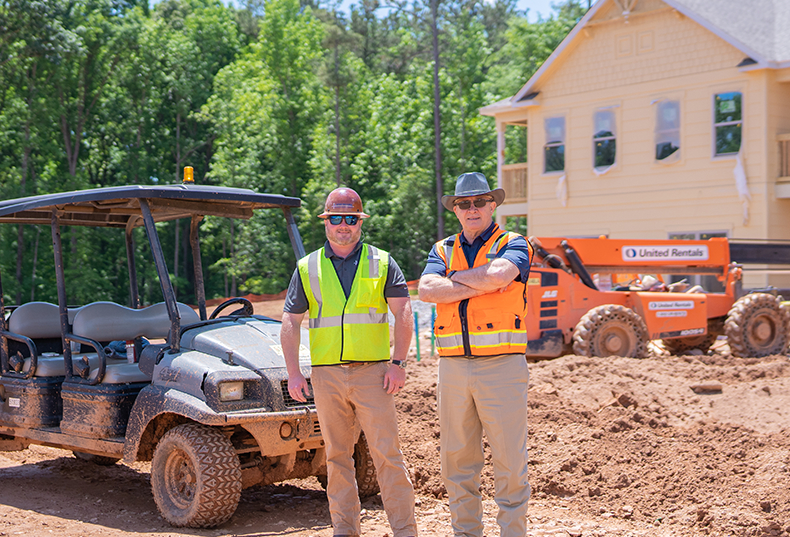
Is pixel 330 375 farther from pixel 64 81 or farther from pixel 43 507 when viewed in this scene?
pixel 64 81

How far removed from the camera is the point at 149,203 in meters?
6.75

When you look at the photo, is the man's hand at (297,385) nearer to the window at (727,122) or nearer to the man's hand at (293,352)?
the man's hand at (293,352)

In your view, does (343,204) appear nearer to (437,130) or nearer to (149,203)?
(149,203)

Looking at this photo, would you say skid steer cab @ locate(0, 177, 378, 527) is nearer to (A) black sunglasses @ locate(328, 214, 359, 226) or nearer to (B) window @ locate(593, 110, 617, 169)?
(A) black sunglasses @ locate(328, 214, 359, 226)

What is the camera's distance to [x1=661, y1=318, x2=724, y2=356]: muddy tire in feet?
49.8

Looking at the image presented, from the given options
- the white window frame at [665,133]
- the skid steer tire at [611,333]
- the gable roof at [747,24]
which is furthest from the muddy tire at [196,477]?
the white window frame at [665,133]

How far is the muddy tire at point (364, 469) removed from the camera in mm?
6648

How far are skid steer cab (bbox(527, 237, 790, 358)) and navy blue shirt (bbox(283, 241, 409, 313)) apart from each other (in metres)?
7.64

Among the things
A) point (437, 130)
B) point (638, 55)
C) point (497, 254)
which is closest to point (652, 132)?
point (638, 55)

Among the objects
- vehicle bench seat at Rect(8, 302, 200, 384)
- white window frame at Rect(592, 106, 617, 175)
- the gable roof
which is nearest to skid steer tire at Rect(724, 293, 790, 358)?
the gable roof

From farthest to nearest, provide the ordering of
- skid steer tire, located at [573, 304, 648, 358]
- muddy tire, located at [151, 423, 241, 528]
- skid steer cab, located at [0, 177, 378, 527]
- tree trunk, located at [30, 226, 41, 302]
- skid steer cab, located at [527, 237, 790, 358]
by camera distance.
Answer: tree trunk, located at [30, 226, 41, 302]
skid steer cab, located at [527, 237, 790, 358]
skid steer tire, located at [573, 304, 648, 358]
skid steer cab, located at [0, 177, 378, 527]
muddy tire, located at [151, 423, 241, 528]

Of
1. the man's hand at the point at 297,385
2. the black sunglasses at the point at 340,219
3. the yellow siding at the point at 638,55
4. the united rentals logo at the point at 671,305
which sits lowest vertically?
the united rentals logo at the point at 671,305

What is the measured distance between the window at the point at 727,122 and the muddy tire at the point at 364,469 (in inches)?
641

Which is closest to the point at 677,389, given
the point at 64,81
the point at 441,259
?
the point at 441,259
